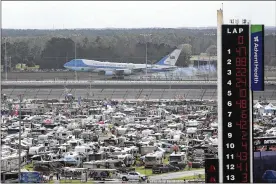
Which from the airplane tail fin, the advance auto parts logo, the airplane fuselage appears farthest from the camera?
the airplane tail fin

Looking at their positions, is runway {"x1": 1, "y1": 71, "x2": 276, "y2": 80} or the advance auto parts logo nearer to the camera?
the advance auto parts logo

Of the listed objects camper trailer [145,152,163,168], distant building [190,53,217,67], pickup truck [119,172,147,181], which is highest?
distant building [190,53,217,67]

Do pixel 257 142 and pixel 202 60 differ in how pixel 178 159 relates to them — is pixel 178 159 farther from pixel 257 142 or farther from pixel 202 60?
pixel 202 60

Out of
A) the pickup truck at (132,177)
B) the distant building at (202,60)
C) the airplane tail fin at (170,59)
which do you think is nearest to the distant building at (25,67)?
the airplane tail fin at (170,59)

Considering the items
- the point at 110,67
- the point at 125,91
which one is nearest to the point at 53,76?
the point at 110,67

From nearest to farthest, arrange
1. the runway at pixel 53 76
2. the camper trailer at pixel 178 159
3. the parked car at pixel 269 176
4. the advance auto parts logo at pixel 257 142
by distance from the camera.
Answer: the parked car at pixel 269 176
the advance auto parts logo at pixel 257 142
the camper trailer at pixel 178 159
the runway at pixel 53 76

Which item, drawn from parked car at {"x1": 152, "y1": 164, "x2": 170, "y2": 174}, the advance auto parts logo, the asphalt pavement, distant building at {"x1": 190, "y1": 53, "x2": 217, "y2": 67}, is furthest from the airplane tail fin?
the advance auto parts logo

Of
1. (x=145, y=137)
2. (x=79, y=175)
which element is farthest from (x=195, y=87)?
(x=79, y=175)

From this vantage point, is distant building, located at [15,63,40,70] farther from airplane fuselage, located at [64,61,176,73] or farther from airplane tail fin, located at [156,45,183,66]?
airplane tail fin, located at [156,45,183,66]

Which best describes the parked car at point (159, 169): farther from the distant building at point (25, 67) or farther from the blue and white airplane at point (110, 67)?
the distant building at point (25, 67)
